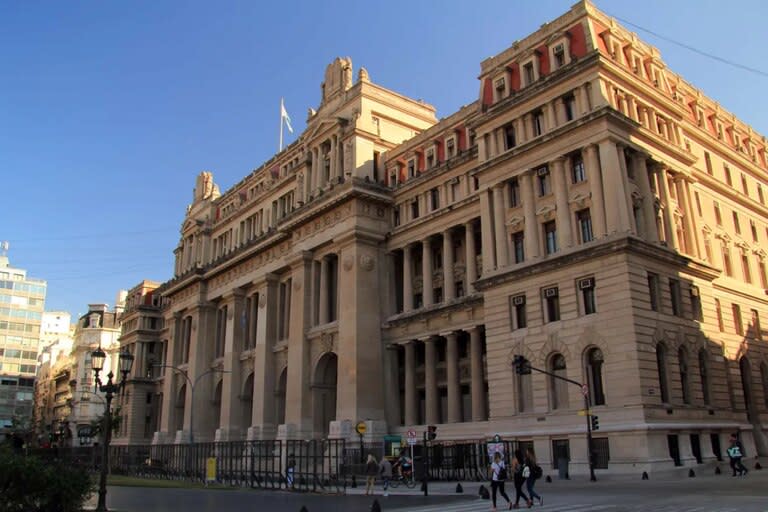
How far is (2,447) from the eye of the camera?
67.8ft

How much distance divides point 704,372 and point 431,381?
20678 mm

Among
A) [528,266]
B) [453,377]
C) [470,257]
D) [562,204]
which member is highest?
[562,204]

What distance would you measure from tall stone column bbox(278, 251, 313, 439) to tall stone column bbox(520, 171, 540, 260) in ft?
85.7

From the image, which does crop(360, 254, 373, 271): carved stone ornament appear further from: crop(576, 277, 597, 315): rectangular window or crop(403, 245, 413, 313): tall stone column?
crop(576, 277, 597, 315): rectangular window

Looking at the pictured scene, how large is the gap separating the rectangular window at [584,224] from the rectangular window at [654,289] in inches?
171

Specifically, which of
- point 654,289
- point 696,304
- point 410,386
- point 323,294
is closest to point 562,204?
point 654,289

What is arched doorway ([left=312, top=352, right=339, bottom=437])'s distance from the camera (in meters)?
62.9

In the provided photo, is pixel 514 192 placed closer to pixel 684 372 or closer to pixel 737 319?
pixel 684 372

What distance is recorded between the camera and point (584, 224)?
43906 millimetres

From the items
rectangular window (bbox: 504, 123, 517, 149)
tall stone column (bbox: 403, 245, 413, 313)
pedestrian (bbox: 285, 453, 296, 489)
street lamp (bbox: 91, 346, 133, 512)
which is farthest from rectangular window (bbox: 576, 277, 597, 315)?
street lamp (bbox: 91, 346, 133, 512)

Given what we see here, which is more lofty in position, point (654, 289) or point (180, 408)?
point (654, 289)

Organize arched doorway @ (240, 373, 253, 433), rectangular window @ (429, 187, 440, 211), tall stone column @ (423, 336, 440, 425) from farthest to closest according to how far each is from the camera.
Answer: arched doorway @ (240, 373, 253, 433)
rectangular window @ (429, 187, 440, 211)
tall stone column @ (423, 336, 440, 425)

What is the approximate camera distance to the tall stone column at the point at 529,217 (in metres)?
45.6

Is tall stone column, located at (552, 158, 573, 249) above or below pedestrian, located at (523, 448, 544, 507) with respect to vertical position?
above
